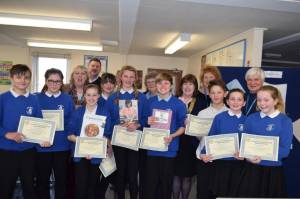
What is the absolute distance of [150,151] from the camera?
3.03 metres

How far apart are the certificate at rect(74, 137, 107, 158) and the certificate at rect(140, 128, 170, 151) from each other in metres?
0.40

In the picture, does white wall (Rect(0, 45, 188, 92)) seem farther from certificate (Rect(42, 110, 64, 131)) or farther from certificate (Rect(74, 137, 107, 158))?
certificate (Rect(74, 137, 107, 158))

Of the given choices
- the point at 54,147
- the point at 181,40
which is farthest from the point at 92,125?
the point at 181,40

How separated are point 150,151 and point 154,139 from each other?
0.18 metres

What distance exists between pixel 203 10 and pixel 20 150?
319cm

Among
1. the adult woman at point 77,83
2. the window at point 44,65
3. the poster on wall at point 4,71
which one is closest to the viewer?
the adult woman at point 77,83

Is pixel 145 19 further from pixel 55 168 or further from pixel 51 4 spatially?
pixel 55 168

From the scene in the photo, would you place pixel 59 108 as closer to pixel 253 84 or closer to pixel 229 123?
pixel 229 123

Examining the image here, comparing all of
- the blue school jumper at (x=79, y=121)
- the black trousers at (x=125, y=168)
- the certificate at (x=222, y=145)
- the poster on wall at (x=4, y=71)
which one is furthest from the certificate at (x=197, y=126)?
the poster on wall at (x=4, y=71)

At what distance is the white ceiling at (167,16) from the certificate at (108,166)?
2.23 metres

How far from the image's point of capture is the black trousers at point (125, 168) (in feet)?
10.00

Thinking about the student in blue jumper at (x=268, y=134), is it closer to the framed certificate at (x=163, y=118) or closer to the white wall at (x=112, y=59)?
the framed certificate at (x=163, y=118)

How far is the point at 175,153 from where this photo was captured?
9.97ft

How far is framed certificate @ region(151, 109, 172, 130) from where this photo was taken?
2963 mm
